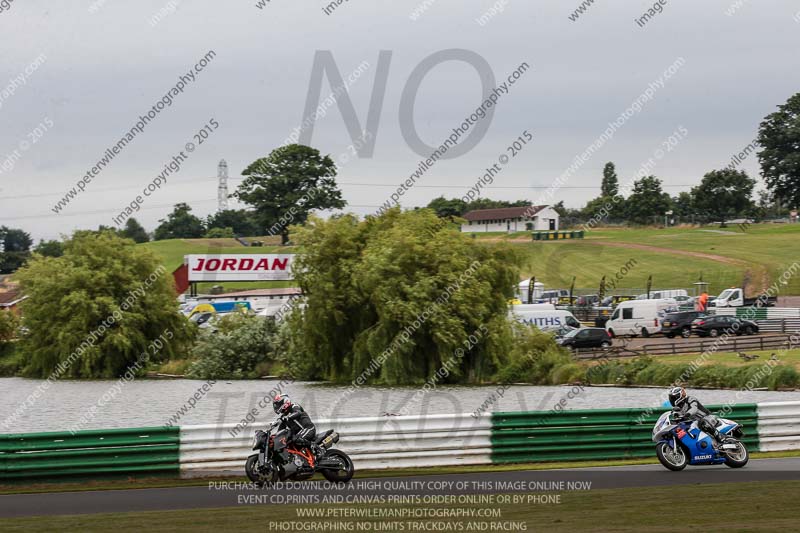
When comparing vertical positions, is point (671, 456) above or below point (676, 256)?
below

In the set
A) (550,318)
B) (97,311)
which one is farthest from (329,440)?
(550,318)

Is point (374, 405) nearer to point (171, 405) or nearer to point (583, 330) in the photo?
point (171, 405)

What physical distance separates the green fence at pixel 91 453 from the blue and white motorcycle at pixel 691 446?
8.52m

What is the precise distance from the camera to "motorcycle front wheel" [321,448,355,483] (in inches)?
650

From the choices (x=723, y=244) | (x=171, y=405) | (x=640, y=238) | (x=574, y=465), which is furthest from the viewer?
(x=640, y=238)

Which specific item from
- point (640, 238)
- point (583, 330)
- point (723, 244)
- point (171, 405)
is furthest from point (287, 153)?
point (171, 405)

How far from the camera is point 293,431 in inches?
653

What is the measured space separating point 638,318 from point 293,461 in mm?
48437

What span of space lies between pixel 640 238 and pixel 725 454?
102 metres

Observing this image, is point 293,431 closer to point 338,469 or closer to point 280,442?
point 280,442

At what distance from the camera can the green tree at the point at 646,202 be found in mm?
147750

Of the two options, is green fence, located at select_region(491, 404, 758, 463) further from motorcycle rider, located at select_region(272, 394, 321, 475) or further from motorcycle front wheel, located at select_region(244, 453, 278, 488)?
motorcycle front wheel, located at select_region(244, 453, 278, 488)

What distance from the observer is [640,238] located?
117m

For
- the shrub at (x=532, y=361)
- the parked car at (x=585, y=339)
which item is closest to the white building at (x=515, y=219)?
the parked car at (x=585, y=339)
